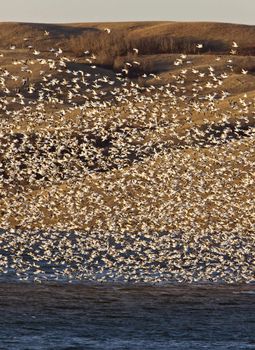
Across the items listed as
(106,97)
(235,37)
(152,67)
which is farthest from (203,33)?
(106,97)

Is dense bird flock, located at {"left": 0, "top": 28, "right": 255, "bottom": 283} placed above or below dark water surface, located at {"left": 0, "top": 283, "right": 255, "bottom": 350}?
below

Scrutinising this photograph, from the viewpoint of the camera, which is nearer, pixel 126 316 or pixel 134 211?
pixel 126 316

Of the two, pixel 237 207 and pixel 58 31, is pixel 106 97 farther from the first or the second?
pixel 58 31

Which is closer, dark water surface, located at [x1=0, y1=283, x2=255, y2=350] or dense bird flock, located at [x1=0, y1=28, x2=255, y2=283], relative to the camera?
dark water surface, located at [x1=0, y1=283, x2=255, y2=350]

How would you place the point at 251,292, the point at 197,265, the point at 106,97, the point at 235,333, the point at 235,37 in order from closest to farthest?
the point at 235,333, the point at 251,292, the point at 197,265, the point at 106,97, the point at 235,37

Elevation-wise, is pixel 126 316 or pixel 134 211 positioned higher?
pixel 126 316

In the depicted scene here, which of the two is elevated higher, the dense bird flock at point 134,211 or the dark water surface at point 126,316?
the dark water surface at point 126,316

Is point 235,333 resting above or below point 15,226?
above

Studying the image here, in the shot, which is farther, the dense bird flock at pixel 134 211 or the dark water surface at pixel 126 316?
the dense bird flock at pixel 134 211
